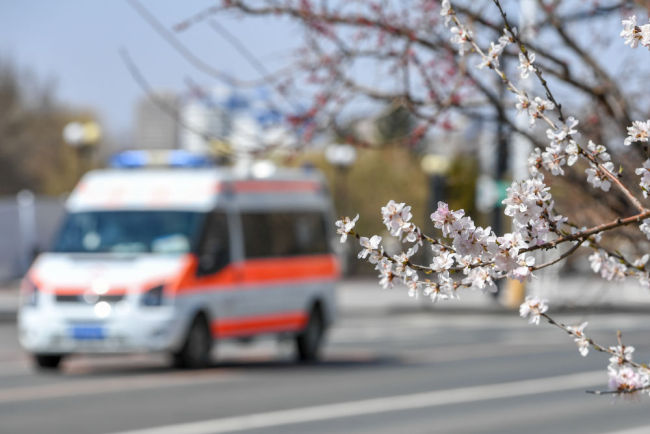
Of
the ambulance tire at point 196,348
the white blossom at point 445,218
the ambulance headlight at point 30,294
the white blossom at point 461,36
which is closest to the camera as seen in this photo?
the white blossom at point 445,218

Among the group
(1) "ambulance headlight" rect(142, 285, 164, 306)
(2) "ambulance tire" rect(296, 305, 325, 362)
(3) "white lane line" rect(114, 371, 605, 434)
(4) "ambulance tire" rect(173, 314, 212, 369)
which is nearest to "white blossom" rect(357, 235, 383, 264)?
(3) "white lane line" rect(114, 371, 605, 434)

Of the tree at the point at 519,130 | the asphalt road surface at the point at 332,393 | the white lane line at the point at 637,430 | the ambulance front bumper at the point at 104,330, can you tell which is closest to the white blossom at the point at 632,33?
the tree at the point at 519,130

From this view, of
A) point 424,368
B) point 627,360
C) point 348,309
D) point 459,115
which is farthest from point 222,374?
point 348,309

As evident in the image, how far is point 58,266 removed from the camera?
1692cm

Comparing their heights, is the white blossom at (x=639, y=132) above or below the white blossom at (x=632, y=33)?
below

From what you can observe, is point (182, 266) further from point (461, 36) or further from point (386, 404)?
point (461, 36)

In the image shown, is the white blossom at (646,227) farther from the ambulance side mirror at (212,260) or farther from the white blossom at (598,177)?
the ambulance side mirror at (212,260)

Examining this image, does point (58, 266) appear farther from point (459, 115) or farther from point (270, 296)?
point (459, 115)

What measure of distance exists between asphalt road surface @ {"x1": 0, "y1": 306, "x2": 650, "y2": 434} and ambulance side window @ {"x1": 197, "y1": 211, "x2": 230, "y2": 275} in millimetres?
1165

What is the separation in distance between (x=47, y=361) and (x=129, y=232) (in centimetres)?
169

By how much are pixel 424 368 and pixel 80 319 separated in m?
4.50

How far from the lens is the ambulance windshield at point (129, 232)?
56.5ft

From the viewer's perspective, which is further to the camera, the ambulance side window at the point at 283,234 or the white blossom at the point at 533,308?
the ambulance side window at the point at 283,234

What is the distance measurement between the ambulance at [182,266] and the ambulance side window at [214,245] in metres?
0.02
